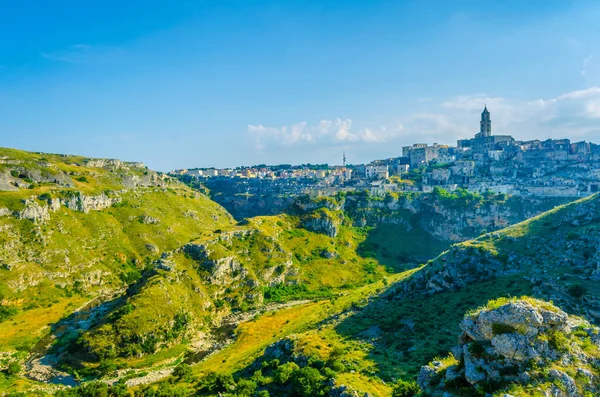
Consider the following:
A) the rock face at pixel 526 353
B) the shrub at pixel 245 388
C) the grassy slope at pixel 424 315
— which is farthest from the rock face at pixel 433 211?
the rock face at pixel 526 353

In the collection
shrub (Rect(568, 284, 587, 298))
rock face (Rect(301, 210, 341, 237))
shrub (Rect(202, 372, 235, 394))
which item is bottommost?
shrub (Rect(202, 372, 235, 394))

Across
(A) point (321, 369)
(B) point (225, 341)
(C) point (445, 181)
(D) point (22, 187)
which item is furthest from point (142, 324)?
(C) point (445, 181)

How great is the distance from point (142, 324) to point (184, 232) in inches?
2866

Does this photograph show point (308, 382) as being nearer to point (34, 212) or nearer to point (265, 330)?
point (265, 330)

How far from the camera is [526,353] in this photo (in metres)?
21.7

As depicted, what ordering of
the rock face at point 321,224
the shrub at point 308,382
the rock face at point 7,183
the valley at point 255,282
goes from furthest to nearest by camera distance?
the rock face at point 321,224
the rock face at point 7,183
the valley at point 255,282
the shrub at point 308,382

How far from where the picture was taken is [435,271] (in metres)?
76.0

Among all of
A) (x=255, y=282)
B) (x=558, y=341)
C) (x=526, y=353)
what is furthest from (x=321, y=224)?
(x=526, y=353)

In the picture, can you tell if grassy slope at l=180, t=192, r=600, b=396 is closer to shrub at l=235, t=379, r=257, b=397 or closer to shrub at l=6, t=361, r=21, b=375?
shrub at l=235, t=379, r=257, b=397

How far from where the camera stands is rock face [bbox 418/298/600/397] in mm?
20828

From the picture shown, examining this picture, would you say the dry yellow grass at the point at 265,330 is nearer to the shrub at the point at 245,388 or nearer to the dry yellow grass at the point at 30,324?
the shrub at the point at 245,388

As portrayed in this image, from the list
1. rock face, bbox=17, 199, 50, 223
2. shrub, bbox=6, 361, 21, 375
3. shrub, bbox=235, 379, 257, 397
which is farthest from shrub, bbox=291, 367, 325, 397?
rock face, bbox=17, 199, 50, 223

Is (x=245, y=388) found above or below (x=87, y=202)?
below

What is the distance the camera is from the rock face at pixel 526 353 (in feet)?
68.3
